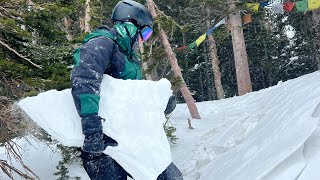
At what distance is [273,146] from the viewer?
4035 millimetres

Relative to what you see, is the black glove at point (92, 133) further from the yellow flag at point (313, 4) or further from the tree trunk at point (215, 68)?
the tree trunk at point (215, 68)

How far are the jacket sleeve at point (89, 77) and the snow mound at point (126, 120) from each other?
0.13 m

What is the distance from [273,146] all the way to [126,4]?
214 centimetres

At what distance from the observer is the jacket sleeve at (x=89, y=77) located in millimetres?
2535

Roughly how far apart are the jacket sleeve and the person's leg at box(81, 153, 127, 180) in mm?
307

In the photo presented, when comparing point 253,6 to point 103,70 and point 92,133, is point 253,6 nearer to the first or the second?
point 103,70

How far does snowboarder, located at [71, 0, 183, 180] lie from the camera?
2.53m

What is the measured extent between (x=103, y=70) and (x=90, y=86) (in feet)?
0.56

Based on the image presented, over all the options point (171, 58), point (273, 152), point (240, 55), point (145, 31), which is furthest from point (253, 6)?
point (145, 31)

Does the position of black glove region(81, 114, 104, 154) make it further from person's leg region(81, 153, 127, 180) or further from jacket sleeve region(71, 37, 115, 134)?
person's leg region(81, 153, 127, 180)

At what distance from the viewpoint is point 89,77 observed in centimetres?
259

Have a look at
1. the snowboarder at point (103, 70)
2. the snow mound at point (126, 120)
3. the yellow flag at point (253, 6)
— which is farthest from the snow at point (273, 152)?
the yellow flag at point (253, 6)

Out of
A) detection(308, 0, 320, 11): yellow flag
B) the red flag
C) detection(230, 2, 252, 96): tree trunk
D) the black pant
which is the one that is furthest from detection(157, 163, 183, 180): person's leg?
detection(230, 2, 252, 96): tree trunk

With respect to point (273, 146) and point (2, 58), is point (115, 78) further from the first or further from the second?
point (2, 58)
